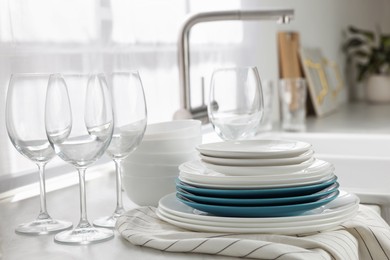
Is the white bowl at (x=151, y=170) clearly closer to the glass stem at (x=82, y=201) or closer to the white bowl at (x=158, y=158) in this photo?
the white bowl at (x=158, y=158)

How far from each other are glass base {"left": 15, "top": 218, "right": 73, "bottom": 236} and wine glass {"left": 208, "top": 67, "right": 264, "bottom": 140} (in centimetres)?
36

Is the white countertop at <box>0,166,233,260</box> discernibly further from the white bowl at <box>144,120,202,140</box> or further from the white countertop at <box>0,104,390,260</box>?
the white bowl at <box>144,120,202,140</box>

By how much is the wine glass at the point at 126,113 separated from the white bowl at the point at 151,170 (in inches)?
3.7

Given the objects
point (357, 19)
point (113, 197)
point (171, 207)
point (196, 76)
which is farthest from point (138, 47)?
point (357, 19)

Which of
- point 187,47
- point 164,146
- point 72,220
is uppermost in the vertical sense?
point 187,47

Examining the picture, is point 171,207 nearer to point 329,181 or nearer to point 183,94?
point 329,181

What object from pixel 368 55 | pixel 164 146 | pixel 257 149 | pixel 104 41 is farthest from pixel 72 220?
pixel 368 55

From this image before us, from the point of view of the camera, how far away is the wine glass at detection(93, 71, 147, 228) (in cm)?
105

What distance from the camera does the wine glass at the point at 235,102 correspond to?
131cm

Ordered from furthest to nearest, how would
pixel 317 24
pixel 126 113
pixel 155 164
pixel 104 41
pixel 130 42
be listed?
pixel 317 24, pixel 130 42, pixel 104 41, pixel 155 164, pixel 126 113

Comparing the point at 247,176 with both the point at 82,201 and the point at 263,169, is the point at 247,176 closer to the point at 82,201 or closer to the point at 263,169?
the point at 263,169

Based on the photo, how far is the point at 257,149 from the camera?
1.02m

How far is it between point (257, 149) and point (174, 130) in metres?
0.22

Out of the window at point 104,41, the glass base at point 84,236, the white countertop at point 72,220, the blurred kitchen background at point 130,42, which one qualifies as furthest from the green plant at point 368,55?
the glass base at point 84,236
